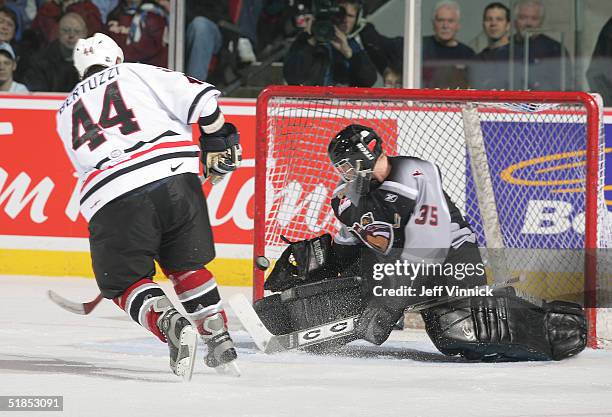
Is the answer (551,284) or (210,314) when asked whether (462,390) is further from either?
(551,284)

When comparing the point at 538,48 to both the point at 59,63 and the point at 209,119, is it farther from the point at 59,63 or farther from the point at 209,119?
the point at 209,119

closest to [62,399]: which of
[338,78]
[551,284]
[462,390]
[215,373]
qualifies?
[215,373]

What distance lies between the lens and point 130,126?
3.83m

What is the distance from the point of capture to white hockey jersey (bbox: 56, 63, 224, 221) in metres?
3.82

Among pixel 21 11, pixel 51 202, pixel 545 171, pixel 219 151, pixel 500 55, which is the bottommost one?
pixel 51 202

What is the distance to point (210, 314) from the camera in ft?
12.9

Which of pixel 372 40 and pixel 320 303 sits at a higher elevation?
pixel 372 40

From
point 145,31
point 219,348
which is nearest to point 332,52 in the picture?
point 145,31

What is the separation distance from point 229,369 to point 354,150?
94cm

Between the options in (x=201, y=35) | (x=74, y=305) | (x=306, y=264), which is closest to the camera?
(x=74, y=305)

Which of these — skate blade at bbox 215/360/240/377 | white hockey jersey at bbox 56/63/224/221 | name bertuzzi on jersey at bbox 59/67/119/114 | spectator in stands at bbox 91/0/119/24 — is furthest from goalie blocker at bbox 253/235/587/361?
spectator in stands at bbox 91/0/119/24

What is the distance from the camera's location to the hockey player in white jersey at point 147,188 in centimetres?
380

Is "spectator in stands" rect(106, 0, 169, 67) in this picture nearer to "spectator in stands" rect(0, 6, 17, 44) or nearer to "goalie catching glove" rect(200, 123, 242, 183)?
"spectator in stands" rect(0, 6, 17, 44)

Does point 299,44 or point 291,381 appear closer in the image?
point 291,381
